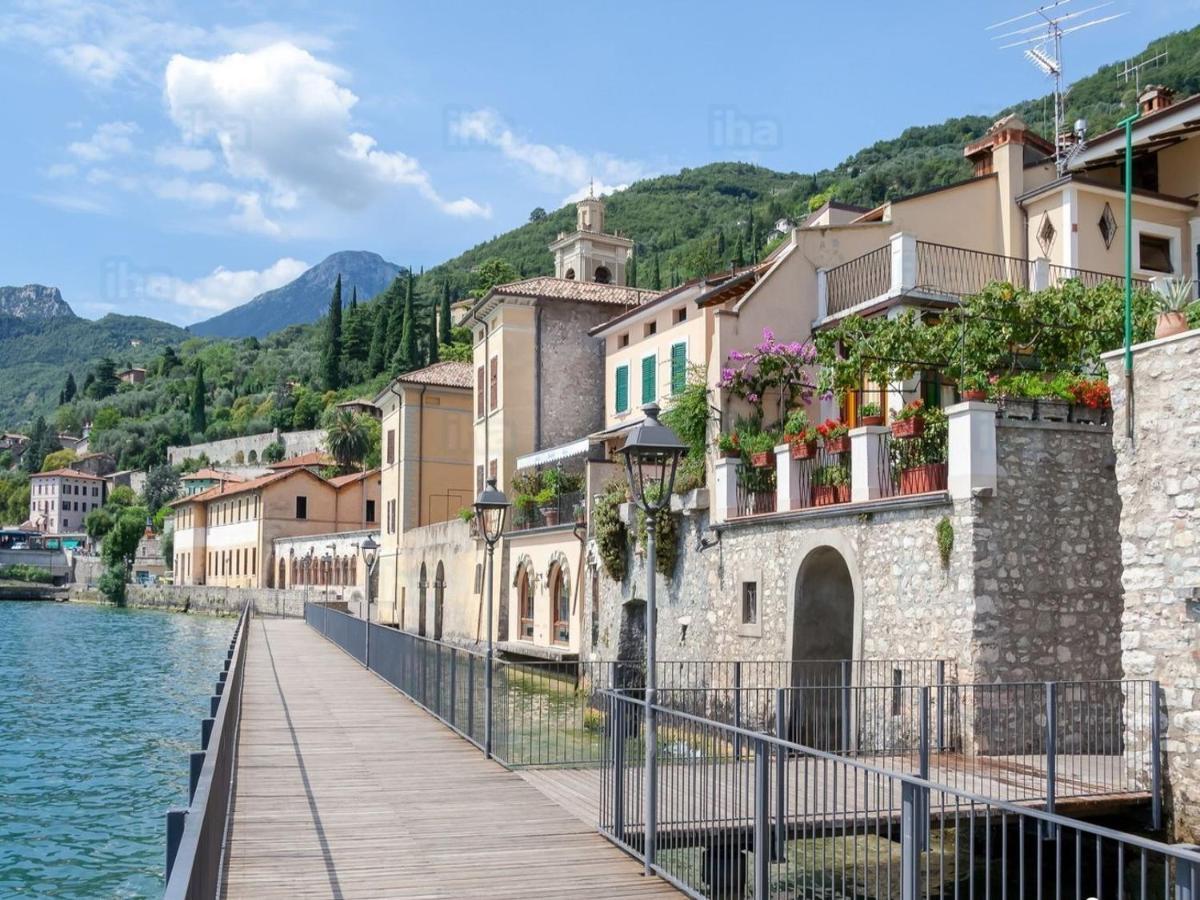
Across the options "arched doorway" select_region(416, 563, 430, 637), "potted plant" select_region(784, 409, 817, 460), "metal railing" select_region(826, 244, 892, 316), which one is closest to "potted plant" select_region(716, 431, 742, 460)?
"potted plant" select_region(784, 409, 817, 460)

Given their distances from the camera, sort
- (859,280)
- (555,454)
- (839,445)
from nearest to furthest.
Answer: (839,445) → (859,280) → (555,454)

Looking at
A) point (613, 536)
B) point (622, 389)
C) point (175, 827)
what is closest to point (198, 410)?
point (622, 389)

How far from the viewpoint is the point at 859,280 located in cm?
2181

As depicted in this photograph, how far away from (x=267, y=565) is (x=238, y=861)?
208ft

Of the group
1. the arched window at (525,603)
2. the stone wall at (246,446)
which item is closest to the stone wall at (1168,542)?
the arched window at (525,603)

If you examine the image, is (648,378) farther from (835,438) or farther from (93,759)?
(93,759)

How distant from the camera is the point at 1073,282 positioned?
58.2 feet

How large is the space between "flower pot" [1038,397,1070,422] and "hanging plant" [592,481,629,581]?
999cm

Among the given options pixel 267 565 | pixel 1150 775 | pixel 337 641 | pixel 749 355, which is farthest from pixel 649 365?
pixel 267 565

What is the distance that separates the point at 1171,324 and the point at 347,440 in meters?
78.6

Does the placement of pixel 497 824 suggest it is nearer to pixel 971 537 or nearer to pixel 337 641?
pixel 971 537

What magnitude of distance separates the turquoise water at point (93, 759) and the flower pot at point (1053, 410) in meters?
11.7

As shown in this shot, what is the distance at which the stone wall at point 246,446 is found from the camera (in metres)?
111

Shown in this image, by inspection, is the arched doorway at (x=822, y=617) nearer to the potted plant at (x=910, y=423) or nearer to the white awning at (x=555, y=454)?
the potted plant at (x=910, y=423)
